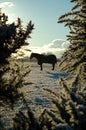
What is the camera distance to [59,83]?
631cm

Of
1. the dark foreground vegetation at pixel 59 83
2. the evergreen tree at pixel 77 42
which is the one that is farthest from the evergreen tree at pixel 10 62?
the evergreen tree at pixel 77 42

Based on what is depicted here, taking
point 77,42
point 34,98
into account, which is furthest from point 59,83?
point 34,98

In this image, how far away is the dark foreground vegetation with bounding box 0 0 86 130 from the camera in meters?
5.44

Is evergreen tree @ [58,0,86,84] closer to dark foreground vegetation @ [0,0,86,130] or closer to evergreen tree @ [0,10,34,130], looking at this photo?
dark foreground vegetation @ [0,0,86,130]

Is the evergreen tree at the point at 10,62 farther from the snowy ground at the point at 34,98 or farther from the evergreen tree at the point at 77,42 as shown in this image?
the evergreen tree at the point at 77,42

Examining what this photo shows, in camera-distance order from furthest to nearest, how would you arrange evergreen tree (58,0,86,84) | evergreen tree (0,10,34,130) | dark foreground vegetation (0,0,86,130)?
evergreen tree (58,0,86,84) < evergreen tree (0,10,34,130) < dark foreground vegetation (0,0,86,130)

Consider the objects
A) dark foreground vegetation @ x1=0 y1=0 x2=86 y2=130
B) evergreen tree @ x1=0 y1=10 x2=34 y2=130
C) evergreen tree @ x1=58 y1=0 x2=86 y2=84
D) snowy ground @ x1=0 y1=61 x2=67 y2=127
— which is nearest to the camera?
dark foreground vegetation @ x1=0 y1=0 x2=86 y2=130

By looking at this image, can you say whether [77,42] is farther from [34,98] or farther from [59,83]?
[34,98]

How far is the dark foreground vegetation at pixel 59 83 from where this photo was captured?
544 centimetres

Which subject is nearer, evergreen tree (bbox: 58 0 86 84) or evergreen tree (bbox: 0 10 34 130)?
evergreen tree (bbox: 0 10 34 130)

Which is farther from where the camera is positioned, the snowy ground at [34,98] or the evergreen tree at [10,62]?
the snowy ground at [34,98]

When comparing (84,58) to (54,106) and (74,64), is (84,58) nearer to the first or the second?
(74,64)

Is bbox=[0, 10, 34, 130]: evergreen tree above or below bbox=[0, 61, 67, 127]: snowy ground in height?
above

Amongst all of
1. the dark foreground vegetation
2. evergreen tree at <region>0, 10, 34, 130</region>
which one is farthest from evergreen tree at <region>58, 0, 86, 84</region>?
evergreen tree at <region>0, 10, 34, 130</region>
